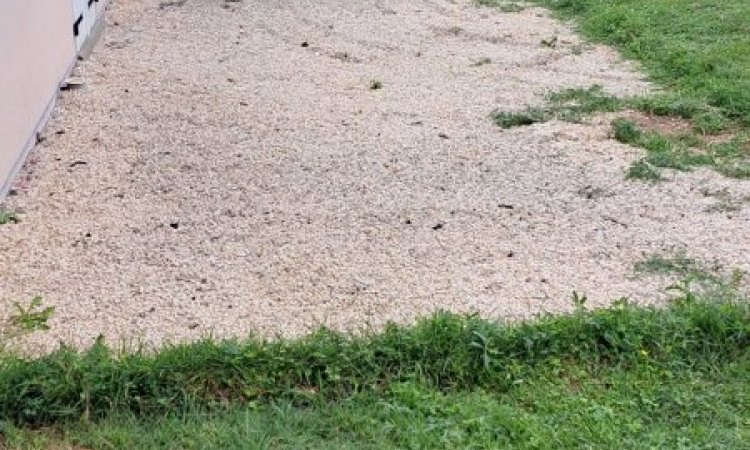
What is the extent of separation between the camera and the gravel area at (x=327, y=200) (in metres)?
3.32

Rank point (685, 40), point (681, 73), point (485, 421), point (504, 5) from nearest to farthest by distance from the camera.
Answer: point (485, 421), point (681, 73), point (685, 40), point (504, 5)

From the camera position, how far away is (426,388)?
283cm

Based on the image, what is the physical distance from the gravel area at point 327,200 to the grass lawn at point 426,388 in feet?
0.76

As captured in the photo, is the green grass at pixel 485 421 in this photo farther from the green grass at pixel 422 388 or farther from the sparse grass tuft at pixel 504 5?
the sparse grass tuft at pixel 504 5

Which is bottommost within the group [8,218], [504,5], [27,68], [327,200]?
[504,5]

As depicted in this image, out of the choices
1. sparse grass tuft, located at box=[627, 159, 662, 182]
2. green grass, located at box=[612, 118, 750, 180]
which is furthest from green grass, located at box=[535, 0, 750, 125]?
sparse grass tuft, located at box=[627, 159, 662, 182]

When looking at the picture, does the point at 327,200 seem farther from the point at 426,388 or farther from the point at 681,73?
the point at 681,73

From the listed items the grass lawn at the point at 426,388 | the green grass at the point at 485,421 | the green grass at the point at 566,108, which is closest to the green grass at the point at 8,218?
the grass lawn at the point at 426,388

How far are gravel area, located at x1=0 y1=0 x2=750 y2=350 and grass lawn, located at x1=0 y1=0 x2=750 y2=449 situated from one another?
23 cm

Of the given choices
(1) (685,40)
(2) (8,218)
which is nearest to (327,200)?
(2) (8,218)

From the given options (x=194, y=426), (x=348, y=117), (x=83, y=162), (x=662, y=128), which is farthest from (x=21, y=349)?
(x=662, y=128)

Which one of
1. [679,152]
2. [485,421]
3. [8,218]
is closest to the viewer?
[485,421]

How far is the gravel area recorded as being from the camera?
332 cm

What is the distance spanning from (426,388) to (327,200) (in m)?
1.43
